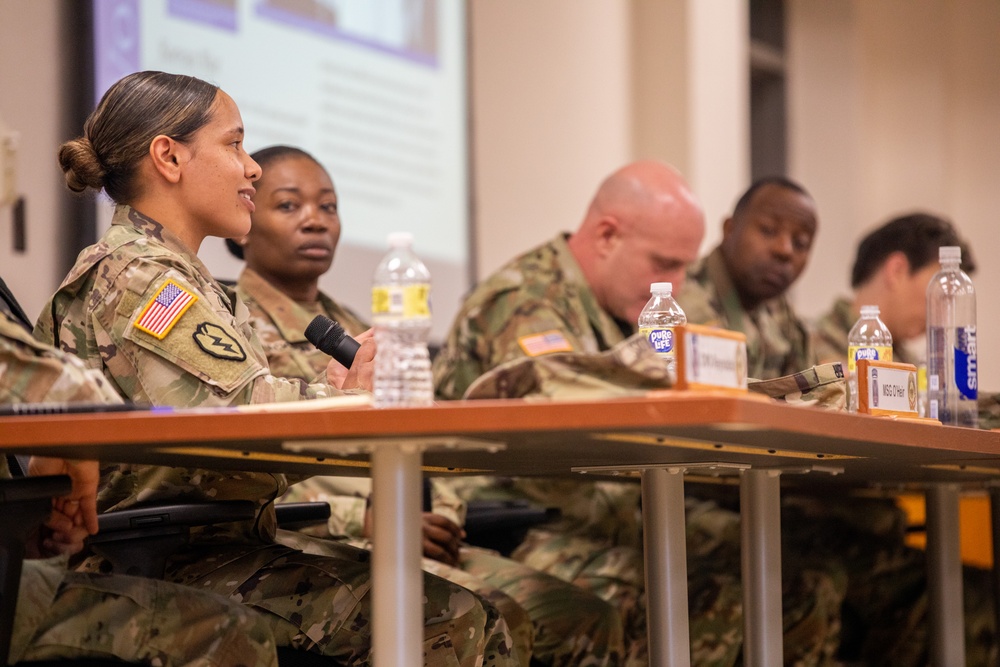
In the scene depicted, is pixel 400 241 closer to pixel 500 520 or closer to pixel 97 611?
pixel 97 611

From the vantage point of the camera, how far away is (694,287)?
3.60 metres

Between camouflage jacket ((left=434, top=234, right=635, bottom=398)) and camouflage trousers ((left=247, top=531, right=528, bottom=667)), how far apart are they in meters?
1.02

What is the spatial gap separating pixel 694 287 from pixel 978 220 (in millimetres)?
3209

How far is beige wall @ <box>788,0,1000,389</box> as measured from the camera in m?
6.09

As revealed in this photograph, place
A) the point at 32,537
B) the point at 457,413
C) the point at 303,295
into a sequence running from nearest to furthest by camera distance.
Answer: the point at 457,413
the point at 32,537
the point at 303,295

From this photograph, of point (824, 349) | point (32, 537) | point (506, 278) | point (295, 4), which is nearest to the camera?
point (32, 537)

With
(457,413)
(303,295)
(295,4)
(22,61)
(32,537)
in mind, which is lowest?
(32,537)

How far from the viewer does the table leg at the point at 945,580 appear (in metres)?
2.56

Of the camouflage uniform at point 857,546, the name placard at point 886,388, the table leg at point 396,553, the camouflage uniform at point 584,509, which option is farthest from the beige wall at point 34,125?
the name placard at point 886,388

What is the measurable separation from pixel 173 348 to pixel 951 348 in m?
1.35

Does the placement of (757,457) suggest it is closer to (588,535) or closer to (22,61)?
(588,535)

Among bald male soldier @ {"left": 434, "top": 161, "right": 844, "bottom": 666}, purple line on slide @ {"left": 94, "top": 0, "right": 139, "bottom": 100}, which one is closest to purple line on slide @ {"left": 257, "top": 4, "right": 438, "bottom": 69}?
purple line on slide @ {"left": 94, "top": 0, "right": 139, "bottom": 100}

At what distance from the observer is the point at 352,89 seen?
146 inches

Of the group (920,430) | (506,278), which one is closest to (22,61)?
(506,278)
